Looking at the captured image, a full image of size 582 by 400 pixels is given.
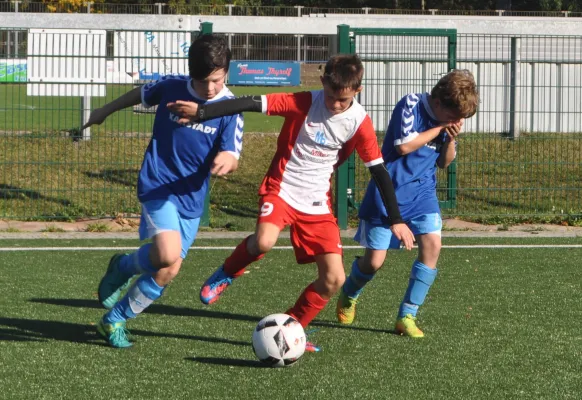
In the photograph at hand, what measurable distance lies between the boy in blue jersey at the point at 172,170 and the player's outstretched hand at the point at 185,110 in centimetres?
17

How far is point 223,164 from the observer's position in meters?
5.29

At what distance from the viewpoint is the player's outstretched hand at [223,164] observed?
5.23 metres

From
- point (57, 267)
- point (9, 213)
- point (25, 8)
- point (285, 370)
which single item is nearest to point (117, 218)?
point (9, 213)

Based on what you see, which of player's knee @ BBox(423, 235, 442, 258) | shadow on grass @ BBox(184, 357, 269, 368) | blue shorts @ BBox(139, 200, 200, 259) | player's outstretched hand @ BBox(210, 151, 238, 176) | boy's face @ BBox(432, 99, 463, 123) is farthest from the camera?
player's knee @ BBox(423, 235, 442, 258)

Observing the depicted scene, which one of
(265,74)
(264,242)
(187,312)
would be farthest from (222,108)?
(265,74)

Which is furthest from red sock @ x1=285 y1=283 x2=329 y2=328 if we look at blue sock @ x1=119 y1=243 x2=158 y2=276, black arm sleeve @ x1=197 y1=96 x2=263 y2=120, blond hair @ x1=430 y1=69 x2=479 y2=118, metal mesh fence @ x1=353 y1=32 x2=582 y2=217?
metal mesh fence @ x1=353 y1=32 x2=582 y2=217

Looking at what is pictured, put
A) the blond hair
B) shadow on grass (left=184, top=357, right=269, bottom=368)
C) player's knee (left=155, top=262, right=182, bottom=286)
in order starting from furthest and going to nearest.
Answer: the blond hair
player's knee (left=155, top=262, right=182, bottom=286)
shadow on grass (left=184, top=357, right=269, bottom=368)

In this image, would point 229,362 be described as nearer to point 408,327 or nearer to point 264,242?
point 264,242

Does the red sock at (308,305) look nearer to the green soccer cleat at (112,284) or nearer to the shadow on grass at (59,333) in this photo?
the shadow on grass at (59,333)

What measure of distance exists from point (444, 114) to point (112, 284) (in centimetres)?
224

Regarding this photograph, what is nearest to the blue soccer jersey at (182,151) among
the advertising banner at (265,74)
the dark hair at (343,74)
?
the dark hair at (343,74)

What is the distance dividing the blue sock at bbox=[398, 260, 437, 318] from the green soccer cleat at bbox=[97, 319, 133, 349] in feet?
5.54

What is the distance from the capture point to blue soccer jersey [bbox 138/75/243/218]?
562cm

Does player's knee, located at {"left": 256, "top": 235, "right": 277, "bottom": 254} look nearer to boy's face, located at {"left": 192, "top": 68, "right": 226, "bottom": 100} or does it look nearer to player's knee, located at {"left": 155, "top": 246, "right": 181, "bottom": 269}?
player's knee, located at {"left": 155, "top": 246, "right": 181, "bottom": 269}
